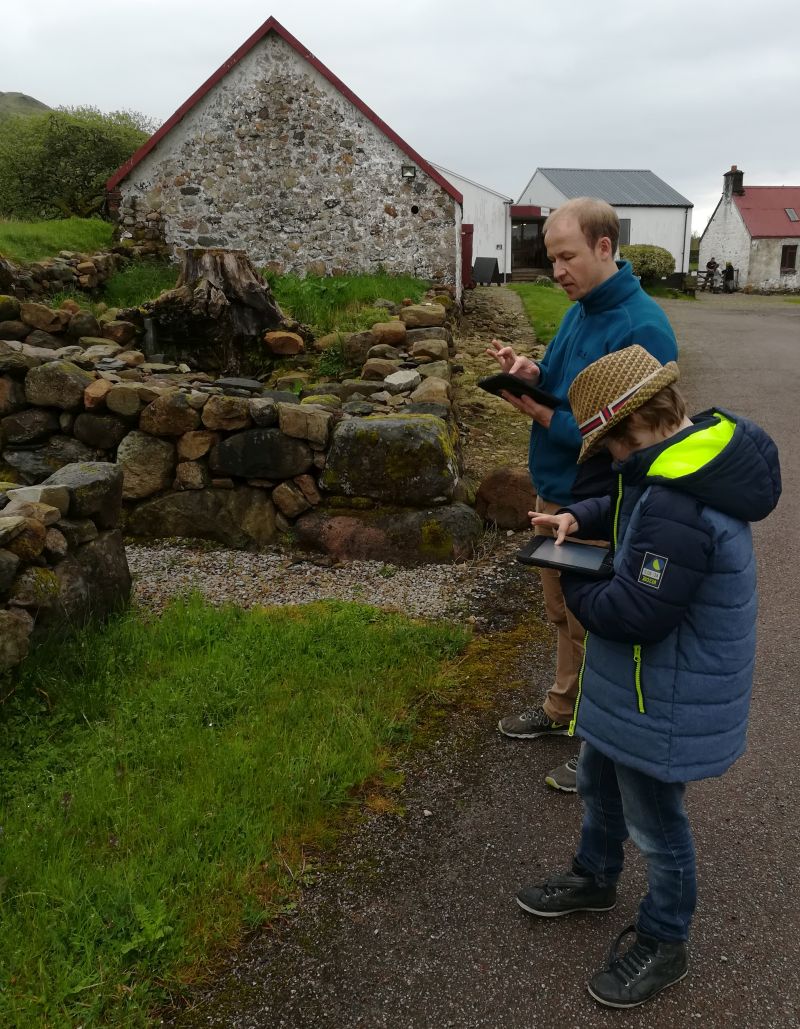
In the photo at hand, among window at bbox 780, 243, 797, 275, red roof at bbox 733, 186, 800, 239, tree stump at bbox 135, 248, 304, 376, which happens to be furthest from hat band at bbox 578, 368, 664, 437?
window at bbox 780, 243, 797, 275

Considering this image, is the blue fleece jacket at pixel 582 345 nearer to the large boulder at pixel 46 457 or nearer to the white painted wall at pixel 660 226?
the large boulder at pixel 46 457

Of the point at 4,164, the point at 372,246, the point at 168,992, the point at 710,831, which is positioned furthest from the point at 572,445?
the point at 4,164

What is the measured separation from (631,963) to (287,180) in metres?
13.7

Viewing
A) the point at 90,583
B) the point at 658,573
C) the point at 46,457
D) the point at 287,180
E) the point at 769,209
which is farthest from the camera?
the point at 769,209

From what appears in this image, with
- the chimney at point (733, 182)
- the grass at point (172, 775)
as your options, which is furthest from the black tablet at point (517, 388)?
the chimney at point (733, 182)

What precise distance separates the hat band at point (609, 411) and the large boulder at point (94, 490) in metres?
3.15

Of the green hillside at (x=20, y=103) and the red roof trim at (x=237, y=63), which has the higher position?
the green hillside at (x=20, y=103)

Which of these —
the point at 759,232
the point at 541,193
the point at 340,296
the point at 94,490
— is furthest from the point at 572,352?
the point at 541,193

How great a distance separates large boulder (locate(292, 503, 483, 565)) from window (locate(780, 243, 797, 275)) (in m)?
38.9

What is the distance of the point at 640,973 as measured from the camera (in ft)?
7.41

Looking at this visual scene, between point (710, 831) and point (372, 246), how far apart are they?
1266 cm

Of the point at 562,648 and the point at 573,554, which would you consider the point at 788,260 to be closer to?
the point at 562,648

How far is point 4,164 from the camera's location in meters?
23.8

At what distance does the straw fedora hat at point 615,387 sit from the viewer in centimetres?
204
